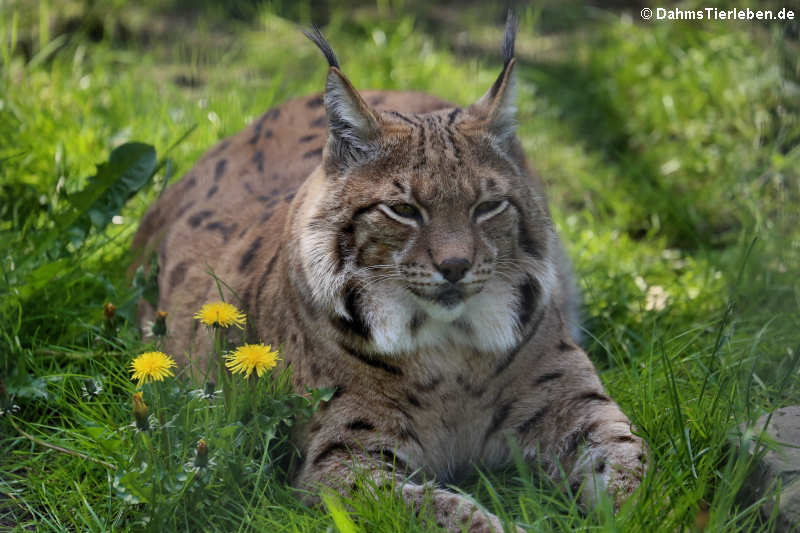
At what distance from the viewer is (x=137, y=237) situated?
5215 millimetres

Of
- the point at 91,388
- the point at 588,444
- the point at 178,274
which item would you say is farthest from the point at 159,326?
the point at 588,444

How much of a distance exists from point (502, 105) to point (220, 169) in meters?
1.82

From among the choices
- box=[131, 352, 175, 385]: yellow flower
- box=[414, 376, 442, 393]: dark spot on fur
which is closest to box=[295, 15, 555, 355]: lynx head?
box=[414, 376, 442, 393]: dark spot on fur

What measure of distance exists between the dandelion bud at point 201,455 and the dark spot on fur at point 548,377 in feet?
4.51

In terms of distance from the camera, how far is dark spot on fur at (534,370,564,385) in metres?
3.87

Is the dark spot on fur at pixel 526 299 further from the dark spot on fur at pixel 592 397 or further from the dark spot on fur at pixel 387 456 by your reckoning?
the dark spot on fur at pixel 387 456

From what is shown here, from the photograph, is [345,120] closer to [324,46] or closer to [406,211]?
[324,46]

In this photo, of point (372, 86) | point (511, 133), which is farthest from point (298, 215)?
point (372, 86)

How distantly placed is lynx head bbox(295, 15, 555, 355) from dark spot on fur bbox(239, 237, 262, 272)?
2.00ft

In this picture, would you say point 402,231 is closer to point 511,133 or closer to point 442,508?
point 511,133

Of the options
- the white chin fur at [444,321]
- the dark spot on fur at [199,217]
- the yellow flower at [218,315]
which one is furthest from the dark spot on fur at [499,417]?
the dark spot on fur at [199,217]

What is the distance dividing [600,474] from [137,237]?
2.81 metres

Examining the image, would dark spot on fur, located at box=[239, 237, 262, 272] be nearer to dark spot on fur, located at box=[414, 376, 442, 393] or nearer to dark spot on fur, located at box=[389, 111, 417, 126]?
dark spot on fur, located at box=[389, 111, 417, 126]

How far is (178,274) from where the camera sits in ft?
15.4
